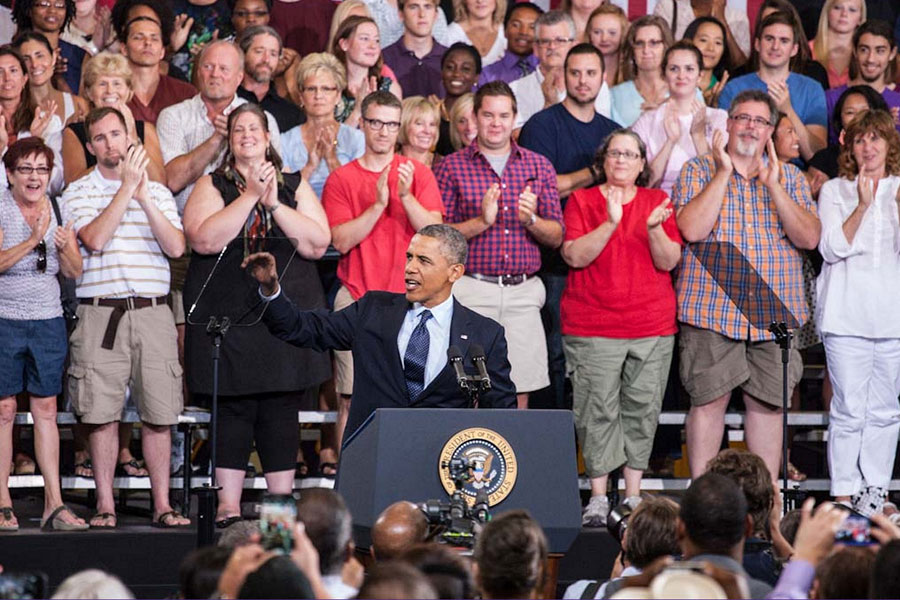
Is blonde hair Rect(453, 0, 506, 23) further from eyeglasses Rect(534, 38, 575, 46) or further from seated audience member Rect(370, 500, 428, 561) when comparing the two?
seated audience member Rect(370, 500, 428, 561)

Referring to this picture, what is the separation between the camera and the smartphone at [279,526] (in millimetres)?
3398

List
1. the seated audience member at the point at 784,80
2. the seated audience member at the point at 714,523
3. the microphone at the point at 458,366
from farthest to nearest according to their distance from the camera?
1. the seated audience member at the point at 784,80
2. the microphone at the point at 458,366
3. the seated audience member at the point at 714,523

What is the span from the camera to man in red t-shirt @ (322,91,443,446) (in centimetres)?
729

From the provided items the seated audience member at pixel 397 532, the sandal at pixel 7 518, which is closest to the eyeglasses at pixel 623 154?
the sandal at pixel 7 518

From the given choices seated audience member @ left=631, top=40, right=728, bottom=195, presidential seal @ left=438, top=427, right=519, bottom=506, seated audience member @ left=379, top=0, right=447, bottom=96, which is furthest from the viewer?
seated audience member @ left=379, top=0, right=447, bottom=96

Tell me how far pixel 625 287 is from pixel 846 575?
13.1ft

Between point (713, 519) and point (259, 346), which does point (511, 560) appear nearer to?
point (713, 519)

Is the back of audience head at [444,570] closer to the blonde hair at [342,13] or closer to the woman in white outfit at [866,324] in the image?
the woman in white outfit at [866,324]

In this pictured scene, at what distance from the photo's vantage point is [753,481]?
4.68 meters

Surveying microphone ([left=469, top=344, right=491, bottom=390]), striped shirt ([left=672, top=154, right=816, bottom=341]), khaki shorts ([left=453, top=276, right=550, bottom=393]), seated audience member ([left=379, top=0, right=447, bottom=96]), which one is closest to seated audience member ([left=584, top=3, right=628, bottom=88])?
seated audience member ([left=379, top=0, right=447, bottom=96])

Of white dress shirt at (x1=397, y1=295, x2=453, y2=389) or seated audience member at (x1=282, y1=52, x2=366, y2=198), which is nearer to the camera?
white dress shirt at (x1=397, y1=295, x2=453, y2=389)

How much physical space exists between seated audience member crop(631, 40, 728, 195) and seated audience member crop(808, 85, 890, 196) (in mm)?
572

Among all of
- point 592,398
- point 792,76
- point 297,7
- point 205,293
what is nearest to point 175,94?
point 297,7

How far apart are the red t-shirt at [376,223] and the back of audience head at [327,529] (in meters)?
3.59
